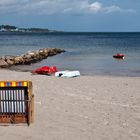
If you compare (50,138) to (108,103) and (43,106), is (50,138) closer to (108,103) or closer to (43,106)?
(43,106)

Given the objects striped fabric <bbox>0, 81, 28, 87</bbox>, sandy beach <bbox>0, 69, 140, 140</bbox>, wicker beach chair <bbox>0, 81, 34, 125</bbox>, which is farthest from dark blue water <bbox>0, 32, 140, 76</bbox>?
striped fabric <bbox>0, 81, 28, 87</bbox>

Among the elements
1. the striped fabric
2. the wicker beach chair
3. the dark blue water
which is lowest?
the dark blue water

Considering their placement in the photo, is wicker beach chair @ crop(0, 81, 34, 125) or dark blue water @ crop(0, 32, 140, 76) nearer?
wicker beach chair @ crop(0, 81, 34, 125)

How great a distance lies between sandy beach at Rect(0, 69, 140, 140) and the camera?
898cm

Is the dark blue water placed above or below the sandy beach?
below

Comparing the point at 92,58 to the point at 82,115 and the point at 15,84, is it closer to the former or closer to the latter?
the point at 82,115

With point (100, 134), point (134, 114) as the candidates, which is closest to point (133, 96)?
point (134, 114)

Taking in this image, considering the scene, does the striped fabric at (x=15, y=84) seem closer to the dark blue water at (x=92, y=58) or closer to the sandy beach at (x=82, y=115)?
the sandy beach at (x=82, y=115)

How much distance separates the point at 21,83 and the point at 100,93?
5801 mm

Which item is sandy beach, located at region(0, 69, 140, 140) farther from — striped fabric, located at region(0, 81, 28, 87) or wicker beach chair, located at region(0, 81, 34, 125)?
striped fabric, located at region(0, 81, 28, 87)

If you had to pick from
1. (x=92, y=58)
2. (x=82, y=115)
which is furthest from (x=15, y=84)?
(x=92, y=58)

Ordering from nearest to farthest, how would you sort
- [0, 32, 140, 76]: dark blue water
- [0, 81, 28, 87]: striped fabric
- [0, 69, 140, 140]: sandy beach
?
[0, 69, 140, 140]: sandy beach
[0, 81, 28, 87]: striped fabric
[0, 32, 140, 76]: dark blue water

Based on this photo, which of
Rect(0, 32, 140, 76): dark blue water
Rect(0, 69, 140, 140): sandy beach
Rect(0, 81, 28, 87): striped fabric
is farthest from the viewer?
Rect(0, 32, 140, 76): dark blue water

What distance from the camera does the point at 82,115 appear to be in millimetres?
10836
